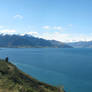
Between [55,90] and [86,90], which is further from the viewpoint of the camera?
[86,90]

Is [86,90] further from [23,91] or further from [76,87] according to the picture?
[23,91]

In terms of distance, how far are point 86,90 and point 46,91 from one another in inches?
775

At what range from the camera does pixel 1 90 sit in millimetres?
28172

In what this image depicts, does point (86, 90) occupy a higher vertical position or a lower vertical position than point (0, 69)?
lower

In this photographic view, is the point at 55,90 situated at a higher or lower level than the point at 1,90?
lower

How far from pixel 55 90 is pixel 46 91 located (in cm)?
496

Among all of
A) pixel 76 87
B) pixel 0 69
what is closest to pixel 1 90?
pixel 0 69

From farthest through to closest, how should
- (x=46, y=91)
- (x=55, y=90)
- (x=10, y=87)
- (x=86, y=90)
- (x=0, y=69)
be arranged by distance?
(x=0, y=69), (x=86, y=90), (x=55, y=90), (x=46, y=91), (x=10, y=87)

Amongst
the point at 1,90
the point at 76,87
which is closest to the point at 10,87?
the point at 1,90

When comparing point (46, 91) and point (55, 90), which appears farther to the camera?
point (55, 90)

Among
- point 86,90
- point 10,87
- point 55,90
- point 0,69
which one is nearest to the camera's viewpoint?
point 10,87

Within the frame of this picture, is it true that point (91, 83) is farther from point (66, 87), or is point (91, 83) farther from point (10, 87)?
point (10, 87)

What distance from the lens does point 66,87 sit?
49.8 metres

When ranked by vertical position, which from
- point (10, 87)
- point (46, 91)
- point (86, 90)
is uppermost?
point (10, 87)
